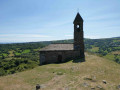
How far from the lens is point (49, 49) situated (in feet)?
80.0

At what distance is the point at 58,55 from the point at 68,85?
45.3 ft

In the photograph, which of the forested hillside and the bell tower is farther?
the forested hillside

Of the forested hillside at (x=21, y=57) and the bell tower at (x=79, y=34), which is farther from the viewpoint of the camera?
the forested hillside at (x=21, y=57)

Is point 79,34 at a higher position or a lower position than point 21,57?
higher

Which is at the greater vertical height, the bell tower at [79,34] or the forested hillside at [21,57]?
the bell tower at [79,34]

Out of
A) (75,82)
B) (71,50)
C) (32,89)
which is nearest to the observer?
(32,89)

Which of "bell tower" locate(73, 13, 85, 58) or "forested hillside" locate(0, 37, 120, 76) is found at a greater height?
"bell tower" locate(73, 13, 85, 58)

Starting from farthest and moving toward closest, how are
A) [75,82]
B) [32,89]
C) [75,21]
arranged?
[75,21], [75,82], [32,89]

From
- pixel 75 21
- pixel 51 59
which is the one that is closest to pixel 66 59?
pixel 51 59

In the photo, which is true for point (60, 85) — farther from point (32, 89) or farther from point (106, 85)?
point (106, 85)

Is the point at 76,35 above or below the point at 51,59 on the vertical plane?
above

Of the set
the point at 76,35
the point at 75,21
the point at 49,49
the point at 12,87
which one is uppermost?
the point at 75,21

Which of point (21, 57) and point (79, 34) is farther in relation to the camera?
point (21, 57)

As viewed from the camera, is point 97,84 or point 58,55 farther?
point 58,55
